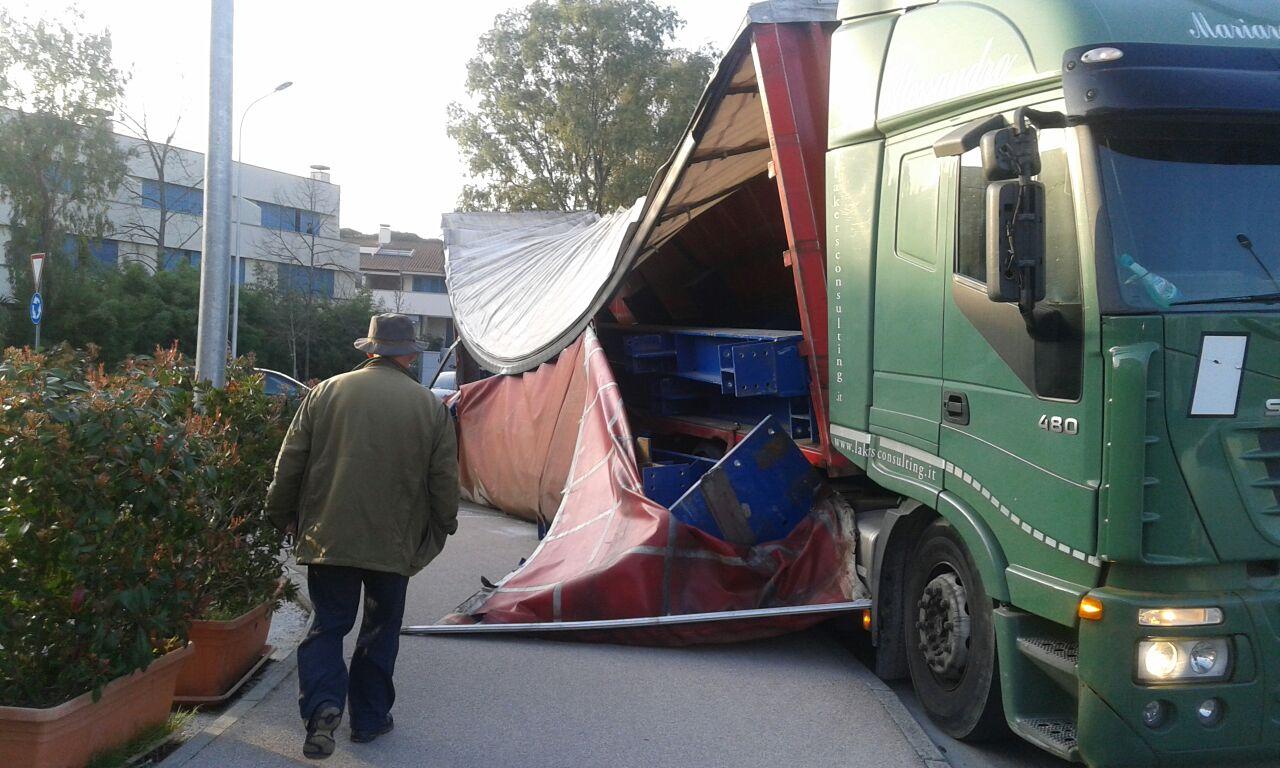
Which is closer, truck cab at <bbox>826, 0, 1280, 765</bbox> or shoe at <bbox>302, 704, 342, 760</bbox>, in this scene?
truck cab at <bbox>826, 0, 1280, 765</bbox>

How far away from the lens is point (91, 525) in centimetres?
396

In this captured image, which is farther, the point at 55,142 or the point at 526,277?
the point at 55,142

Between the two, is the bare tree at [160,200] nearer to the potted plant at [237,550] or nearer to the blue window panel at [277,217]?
the blue window panel at [277,217]

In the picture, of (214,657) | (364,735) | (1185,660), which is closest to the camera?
(1185,660)

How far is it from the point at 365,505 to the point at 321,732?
916 mm

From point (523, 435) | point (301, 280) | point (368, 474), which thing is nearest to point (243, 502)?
point (368, 474)

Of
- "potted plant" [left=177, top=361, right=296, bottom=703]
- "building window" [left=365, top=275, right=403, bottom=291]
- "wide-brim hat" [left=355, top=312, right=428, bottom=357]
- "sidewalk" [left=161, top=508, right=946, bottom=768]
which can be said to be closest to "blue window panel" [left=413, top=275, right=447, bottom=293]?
"building window" [left=365, top=275, right=403, bottom=291]

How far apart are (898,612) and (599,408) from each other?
11.7 ft

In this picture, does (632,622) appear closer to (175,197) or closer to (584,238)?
(584,238)

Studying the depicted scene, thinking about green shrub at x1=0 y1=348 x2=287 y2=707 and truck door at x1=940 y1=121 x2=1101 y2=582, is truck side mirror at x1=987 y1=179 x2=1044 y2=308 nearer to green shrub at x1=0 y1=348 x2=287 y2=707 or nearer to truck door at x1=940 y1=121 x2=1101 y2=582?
truck door at x1=940 y1=121 x2=1101 y2=582

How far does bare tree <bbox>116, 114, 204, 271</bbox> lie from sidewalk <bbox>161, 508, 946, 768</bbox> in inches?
1529

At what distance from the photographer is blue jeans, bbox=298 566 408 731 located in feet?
15.2

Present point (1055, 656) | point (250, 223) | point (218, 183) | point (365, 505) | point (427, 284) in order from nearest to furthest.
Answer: point (1055, 656) → point (365, 505) → point (218, 183) → point (250, 223) → point (427, 284)

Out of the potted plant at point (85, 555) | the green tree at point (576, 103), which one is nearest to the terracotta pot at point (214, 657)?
the potted plant at point (85, 555)
